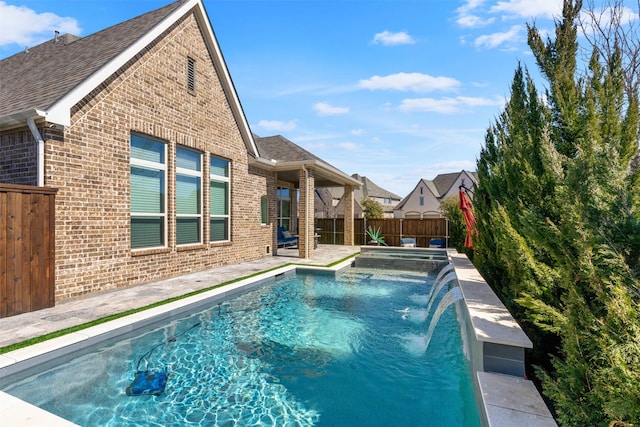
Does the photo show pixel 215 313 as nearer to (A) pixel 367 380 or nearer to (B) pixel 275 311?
(B) pixel 275 311

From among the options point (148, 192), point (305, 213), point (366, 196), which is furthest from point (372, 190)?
point (148, 192)

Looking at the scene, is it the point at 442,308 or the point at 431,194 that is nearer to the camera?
the point at 442,308

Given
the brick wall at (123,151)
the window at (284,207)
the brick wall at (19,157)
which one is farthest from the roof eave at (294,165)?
the brick wall at (19,157)

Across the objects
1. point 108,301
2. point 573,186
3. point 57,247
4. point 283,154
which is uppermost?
point 283,154

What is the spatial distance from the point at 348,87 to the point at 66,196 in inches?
453

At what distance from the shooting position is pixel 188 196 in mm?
10000

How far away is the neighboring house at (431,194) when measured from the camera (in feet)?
160

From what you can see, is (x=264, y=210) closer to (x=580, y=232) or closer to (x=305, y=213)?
(x=305, y=213)

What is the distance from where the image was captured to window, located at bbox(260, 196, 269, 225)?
13826 millimetres

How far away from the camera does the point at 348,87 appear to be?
14.4m

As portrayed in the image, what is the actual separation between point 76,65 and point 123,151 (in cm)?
261

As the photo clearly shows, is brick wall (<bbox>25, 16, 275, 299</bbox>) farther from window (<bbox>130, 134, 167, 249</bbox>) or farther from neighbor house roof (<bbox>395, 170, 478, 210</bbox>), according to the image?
neighbor house roof (<bbox>395, 170, 478, 210</bbox>)

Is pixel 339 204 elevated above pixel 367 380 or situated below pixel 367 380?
above

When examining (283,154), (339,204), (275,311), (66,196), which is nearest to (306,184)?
(283,154)
